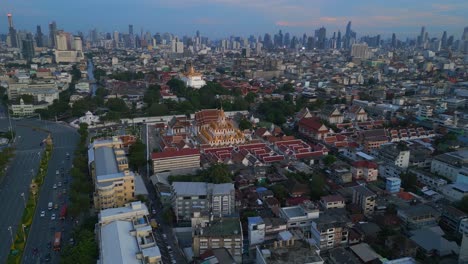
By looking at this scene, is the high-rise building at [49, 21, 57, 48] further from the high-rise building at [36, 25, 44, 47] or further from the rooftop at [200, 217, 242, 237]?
the rooftop at [200, 217, 242, 237]

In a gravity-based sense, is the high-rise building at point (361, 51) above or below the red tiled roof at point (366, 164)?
above

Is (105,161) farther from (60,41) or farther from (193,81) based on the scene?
(60,41)

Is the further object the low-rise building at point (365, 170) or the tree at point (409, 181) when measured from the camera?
the low-rise building at point (365, 170)

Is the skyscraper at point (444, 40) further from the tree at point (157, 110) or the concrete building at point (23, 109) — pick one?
the concrete building at point (23, 109)

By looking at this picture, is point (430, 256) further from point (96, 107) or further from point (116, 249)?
point (96, 107)

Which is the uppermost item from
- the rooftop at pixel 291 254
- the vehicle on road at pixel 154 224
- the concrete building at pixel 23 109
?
the rooftop at pixel 291 254

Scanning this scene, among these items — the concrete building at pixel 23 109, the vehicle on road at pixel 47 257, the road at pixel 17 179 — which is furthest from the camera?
the concrete building at pixel 23 109

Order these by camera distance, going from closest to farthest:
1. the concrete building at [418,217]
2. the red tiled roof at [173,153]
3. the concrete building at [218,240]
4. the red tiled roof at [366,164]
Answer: the concrete building at [218,240] → the concrete building at [418,217] → the red tiled roof at [366,164] → the red tiled roof at [173,153]

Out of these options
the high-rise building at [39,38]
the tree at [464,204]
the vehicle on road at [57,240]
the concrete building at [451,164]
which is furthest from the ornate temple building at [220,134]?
the high-rise building at [39,38]
